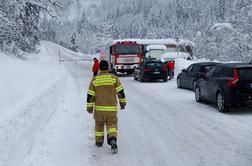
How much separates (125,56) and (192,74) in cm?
1468

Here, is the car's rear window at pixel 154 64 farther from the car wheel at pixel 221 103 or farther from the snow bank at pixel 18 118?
the snow bank at pixel 18 118

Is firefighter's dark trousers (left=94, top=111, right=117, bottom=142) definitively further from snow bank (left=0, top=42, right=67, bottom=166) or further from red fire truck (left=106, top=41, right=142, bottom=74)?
red fire truck (left=106, top=41, right=142, bottom=74)

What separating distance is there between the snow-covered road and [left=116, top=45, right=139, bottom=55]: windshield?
66.6ft

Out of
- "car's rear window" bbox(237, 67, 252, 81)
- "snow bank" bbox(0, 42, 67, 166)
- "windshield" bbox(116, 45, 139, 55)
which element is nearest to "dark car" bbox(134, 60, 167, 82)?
"windshield" bbox(116, 45, 139, 55)

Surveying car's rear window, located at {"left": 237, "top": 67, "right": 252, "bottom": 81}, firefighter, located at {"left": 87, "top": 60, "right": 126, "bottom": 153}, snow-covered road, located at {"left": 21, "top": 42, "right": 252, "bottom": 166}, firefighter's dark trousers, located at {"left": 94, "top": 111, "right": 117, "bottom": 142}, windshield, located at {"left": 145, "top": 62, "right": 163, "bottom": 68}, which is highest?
windshield, located at {"left": 145, "top": 62, "right": 163, "bottom": 68}

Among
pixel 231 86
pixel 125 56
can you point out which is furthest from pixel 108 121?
pixel 125 56

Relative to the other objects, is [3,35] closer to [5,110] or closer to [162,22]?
[5,110]

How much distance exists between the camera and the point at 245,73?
1276cm

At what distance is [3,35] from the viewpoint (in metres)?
28.9

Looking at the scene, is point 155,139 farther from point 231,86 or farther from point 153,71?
point 153,71

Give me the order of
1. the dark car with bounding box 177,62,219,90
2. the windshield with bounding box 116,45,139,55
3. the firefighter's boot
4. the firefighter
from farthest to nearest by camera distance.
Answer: the windshield with bounding box 116,45,139,55, the dark car with bounding box 177,62,219,90, the firefighter, the firefighter's boot

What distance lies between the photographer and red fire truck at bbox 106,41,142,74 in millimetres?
34594

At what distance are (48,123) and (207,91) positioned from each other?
6082 mm

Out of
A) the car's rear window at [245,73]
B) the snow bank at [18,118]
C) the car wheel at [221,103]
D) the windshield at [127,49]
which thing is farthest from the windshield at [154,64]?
the snow bank at [18,118]
